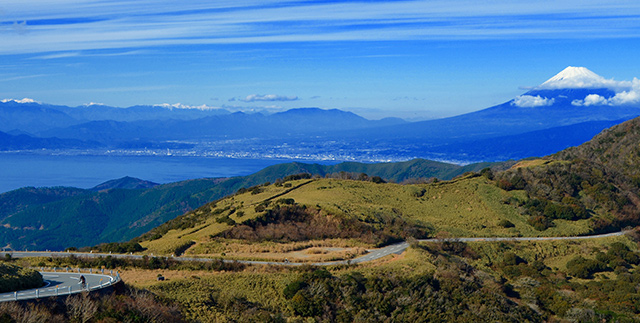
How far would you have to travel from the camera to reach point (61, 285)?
19.9m

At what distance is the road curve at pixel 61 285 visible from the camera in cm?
1750

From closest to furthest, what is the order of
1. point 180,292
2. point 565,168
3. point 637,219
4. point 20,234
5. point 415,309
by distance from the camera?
point 180,292
point 415,309
point 637,219
point 565,168
point 20,234

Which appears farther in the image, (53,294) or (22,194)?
(22,194)

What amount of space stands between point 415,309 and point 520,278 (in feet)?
38.1

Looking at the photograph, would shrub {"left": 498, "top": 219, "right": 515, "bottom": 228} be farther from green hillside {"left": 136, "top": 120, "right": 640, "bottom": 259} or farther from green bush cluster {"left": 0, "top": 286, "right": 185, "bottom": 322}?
green bush cluster {"left": 0, "top": 286, "right": 185, "bottom": 322}

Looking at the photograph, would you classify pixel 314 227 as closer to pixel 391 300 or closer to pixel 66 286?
pixel 391 300

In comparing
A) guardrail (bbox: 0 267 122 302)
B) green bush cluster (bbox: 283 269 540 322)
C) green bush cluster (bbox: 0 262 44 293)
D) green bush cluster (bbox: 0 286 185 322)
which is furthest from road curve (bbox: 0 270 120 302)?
green bush cluster (bbox: 283 269 540 322)

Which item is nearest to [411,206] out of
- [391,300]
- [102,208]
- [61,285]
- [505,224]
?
[505,224]

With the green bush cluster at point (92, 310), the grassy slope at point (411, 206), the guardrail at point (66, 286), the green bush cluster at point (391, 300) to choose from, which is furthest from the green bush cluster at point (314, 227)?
the green bush cluster at point (92, 310)

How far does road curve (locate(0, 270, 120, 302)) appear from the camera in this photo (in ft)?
57.4

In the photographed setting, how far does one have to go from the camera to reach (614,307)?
29141 millimetres

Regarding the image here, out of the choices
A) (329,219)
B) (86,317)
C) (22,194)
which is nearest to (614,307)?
(329,219)

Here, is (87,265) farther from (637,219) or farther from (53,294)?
(637,219)

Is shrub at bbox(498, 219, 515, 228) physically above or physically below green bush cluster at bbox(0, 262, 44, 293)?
below
